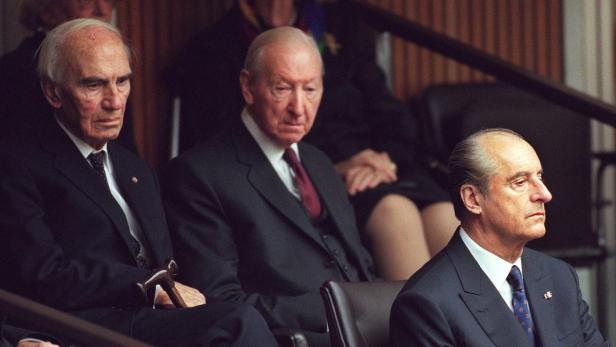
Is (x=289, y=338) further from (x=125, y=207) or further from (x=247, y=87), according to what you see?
(x=247, y=87)

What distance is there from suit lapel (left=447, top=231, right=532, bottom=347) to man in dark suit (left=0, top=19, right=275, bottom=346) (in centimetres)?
53

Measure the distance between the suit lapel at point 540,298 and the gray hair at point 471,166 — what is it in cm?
24

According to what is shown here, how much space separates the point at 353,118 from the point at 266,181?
1166 millimetres

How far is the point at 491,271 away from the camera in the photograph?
3123mm

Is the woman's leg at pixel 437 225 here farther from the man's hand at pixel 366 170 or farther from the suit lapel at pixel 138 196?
the suit lapel at pixel 138 196

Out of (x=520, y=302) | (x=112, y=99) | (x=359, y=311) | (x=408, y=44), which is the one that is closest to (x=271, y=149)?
(x=112, y=99)

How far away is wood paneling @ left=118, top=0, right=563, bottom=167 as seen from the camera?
207 inches

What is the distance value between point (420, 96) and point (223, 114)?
120 cm

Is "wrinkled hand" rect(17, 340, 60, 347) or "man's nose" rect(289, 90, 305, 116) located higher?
"man's nose" rect(289, 90, 305, 116)

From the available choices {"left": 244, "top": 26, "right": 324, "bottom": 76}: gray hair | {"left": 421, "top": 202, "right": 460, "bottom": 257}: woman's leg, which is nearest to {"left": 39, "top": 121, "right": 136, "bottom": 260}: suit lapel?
{"left": 244, "top": 26, "right": 324, "bottom": 76}: gray hair

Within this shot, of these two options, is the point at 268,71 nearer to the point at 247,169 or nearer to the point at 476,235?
the point at 247,169

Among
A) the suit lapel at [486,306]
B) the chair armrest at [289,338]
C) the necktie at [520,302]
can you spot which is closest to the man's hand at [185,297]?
the chair armrest at [289,338]

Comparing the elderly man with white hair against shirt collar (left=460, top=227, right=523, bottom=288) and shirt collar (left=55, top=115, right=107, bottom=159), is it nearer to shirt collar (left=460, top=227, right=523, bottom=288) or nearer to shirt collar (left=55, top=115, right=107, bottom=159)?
shirt collar (left=55, top=115, right=107, bottom=159)

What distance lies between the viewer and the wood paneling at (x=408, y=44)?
525cm
